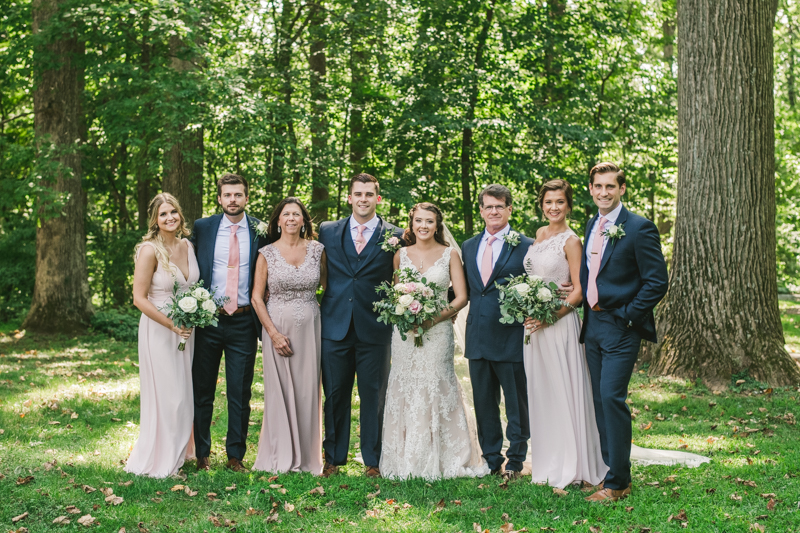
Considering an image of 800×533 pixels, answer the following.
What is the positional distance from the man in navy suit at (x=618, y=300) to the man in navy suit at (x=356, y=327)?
5.62ft

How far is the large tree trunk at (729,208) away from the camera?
823cm

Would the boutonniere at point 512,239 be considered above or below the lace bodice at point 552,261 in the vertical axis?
above

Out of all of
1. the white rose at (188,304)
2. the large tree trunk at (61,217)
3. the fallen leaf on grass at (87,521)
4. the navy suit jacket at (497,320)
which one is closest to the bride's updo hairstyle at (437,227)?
the navy suit jacket at (497,320)

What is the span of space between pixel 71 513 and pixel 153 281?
5.98 ft

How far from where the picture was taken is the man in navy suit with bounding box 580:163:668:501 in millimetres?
4664

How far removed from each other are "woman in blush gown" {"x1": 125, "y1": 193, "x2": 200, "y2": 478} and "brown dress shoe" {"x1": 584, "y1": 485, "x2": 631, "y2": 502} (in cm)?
316

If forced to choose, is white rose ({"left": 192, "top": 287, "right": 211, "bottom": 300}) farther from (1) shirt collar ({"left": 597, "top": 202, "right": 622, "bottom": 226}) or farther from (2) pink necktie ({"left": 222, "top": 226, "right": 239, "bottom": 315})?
(1) shirt collar ({"left": 597, "top": 202, "right": 622, "bottom": 226})

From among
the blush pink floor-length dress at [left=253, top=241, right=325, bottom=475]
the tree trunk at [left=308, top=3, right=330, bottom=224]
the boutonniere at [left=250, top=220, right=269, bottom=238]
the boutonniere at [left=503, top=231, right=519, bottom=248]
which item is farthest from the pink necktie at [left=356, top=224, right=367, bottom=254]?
the tree trunk at [left=308, top=3, right=330, bottom=224]

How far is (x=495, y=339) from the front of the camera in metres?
5.39

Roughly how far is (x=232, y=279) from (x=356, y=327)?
1.10 m

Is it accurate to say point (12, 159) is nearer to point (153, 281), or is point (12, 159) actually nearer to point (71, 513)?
point (153, 281)

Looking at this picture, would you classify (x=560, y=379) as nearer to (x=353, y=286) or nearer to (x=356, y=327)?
(x=356, y=327)

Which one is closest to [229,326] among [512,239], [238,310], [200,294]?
[238,310]

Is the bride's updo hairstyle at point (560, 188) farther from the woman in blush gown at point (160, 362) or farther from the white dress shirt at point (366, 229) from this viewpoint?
the woman in blush gown at point (160, 362)
